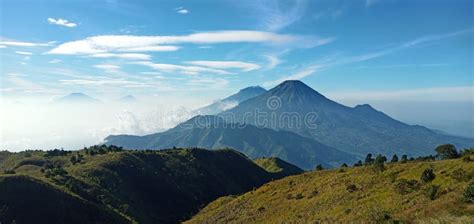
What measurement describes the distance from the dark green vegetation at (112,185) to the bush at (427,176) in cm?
5929

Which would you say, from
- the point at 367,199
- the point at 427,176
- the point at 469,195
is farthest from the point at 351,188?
the point at 469,195

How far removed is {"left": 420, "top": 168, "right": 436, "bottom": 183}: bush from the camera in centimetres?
4927

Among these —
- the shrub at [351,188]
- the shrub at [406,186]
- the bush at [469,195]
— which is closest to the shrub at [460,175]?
the shrub at [406,186]

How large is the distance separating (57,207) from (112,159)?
2717 inches

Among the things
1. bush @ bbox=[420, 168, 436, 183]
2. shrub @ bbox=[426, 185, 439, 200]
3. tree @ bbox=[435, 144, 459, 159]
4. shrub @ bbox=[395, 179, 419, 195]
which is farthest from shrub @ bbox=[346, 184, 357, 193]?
tree @ bbox=[435, 144, 459, 159]

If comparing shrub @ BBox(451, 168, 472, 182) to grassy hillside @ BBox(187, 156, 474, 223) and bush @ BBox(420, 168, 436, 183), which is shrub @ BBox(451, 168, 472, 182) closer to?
grassy hillside @ BBox(187, 156, 474, 223)

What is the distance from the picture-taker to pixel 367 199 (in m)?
50.7

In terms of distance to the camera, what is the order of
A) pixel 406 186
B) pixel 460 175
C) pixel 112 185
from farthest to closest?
pixel 112 185
pixel 406 186
pixel 460 175

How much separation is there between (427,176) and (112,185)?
9615cm

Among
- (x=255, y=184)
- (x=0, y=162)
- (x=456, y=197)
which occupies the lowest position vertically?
(x=255, y=184)

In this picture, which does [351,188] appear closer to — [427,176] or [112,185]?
[427,176]

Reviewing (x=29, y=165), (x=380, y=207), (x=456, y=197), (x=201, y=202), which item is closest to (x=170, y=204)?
(x=201, y=202)

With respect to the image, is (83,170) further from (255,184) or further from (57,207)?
(255,184)

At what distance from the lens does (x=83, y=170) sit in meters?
122
